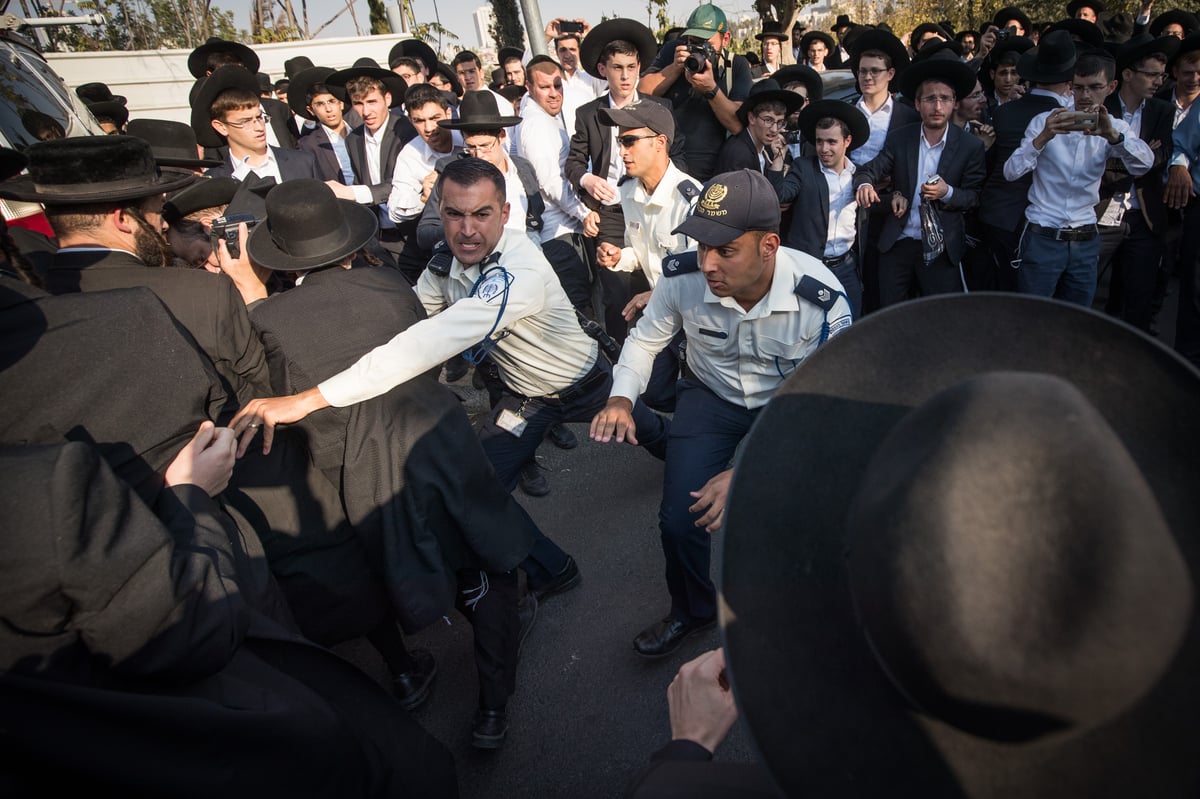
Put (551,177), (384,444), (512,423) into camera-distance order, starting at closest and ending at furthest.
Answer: (384,444)
(512,423)
(551,177)

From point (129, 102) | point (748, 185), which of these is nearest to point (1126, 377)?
point (748, 185)

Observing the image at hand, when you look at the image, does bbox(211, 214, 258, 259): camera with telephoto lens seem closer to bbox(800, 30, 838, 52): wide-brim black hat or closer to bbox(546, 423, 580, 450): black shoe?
bbox(546, 423, 580, 450): black shoe

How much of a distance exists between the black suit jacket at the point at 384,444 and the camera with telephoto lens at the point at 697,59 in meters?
3.53

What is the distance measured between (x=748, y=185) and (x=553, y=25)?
7282 millimetres

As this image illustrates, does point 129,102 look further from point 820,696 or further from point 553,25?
point 820,696

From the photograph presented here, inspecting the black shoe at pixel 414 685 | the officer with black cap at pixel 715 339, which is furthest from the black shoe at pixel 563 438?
the black shoe at pixel 414 685

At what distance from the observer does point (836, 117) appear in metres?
4.57

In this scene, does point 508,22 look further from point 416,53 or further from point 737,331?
point 737,331

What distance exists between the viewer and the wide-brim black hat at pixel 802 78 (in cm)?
580

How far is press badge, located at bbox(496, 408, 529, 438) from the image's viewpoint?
3.39 meters

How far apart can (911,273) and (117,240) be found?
4665mm

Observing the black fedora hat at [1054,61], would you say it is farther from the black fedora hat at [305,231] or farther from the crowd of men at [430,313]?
the black fedora hat at [305,231]

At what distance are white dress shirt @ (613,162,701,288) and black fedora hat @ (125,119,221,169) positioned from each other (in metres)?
2.55

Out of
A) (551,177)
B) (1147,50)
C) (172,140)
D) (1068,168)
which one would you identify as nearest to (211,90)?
(172,140)
